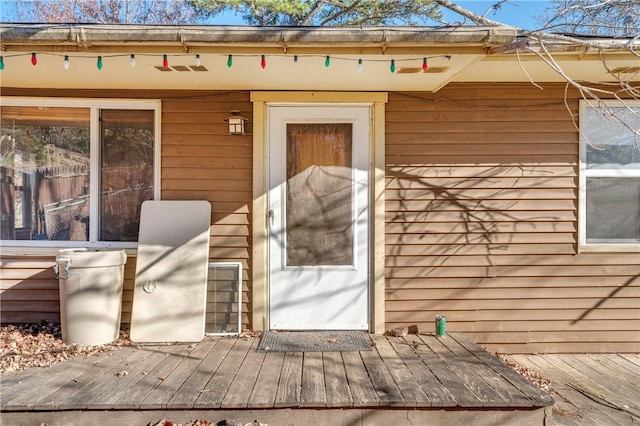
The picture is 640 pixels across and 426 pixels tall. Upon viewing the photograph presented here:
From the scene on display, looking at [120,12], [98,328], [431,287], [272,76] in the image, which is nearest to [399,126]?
[272,76]

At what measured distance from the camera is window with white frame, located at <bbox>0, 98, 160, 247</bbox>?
3.79m

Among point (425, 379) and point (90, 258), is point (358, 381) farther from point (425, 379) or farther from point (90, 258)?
point (90, 258)

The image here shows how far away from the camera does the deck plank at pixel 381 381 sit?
7.86 feet

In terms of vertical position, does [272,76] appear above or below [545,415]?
above

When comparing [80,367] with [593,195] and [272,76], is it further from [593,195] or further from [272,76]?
[593,195]

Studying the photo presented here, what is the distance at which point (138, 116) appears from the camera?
12.5ft

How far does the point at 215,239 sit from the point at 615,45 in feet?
11.0

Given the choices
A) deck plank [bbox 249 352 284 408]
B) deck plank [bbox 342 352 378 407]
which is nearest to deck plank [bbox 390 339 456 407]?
deck plank [bbox 342 352 378 407]

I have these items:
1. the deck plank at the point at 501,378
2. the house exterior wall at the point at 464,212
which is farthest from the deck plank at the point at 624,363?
the deck plank at the point at 501,378

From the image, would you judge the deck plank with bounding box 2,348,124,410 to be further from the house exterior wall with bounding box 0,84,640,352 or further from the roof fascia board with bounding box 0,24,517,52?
the roof fascia board with bounding box 0,24,517,52

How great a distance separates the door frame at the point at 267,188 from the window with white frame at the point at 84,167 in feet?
3.07

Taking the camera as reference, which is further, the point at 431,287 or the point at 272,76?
the point at 431,287

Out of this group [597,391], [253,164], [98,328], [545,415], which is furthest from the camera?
[253,164]

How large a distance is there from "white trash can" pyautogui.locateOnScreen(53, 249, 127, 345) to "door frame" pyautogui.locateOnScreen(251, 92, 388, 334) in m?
1.15
